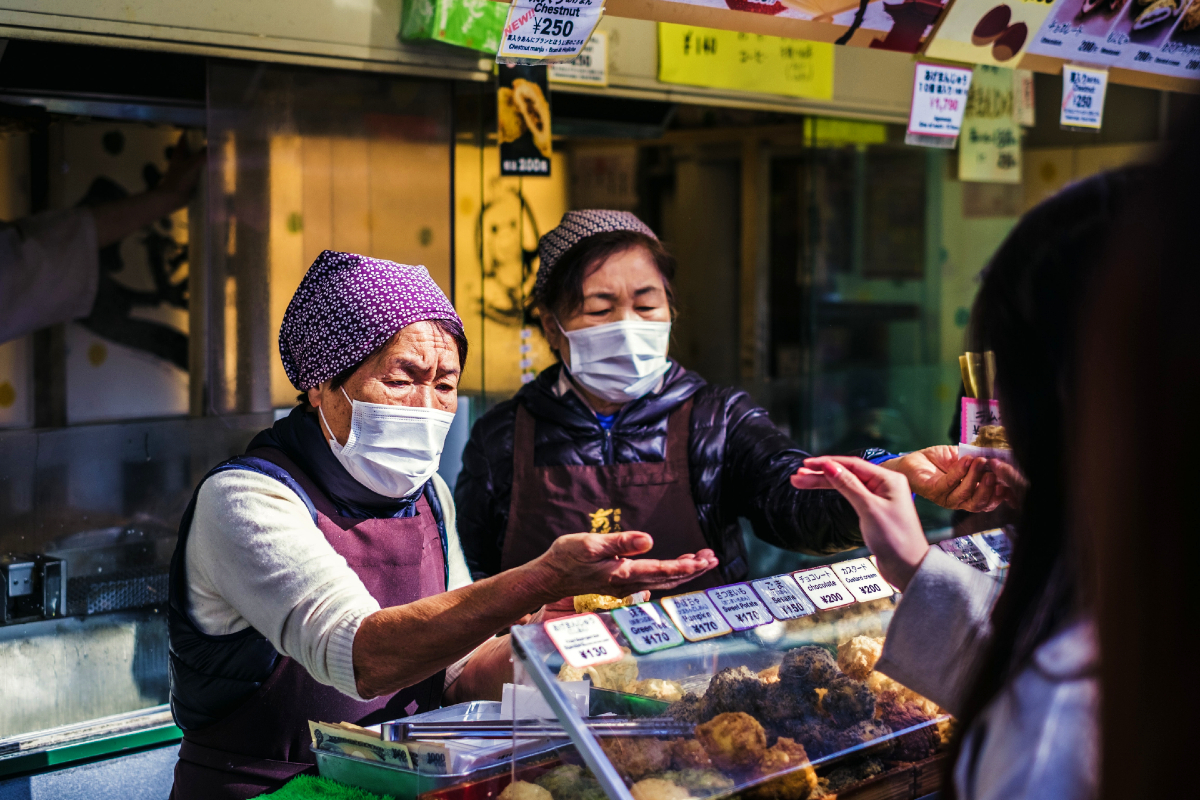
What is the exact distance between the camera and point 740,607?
166 centimetres

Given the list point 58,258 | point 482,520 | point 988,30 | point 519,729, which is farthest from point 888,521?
point 58,258

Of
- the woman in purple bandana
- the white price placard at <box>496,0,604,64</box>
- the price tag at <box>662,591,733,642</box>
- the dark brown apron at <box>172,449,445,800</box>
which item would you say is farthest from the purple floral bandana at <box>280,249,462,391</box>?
the price tag at <box>662,591,733,642</box>

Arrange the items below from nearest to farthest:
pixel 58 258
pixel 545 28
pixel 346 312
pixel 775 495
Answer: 1. pixel 346 312
2. pixel 545 28
3. pixel 775 495
4. pixel 58 258

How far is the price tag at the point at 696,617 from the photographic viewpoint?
1.58 m

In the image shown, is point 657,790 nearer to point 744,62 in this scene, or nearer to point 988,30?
point 988,30

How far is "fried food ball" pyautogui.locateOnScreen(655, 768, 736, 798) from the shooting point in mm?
1409

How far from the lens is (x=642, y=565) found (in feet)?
5.10

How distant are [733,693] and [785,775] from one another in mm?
155

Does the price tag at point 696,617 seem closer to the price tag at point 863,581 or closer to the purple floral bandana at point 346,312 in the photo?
the price tag at point 863,581

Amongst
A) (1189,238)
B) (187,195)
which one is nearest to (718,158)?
(187,195)

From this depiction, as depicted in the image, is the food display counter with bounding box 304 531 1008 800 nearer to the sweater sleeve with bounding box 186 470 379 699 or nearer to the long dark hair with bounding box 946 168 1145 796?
the sweater sleeve with bounding box 186 470 379 699

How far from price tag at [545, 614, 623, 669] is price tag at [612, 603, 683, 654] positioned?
29mm

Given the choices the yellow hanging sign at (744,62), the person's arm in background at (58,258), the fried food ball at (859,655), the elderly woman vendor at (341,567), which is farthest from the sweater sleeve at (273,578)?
the yellow hanging sign at (744,62)

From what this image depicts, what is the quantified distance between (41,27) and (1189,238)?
267cm
